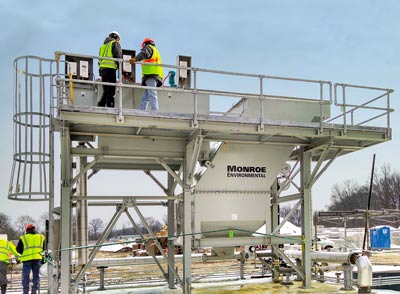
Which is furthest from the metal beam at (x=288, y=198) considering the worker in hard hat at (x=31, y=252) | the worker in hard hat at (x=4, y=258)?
the worker in hard hat at (x=4, y=258)

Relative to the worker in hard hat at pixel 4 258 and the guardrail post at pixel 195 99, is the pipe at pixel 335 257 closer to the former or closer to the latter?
the guardrail post at pixel 195 99

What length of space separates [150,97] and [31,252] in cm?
468

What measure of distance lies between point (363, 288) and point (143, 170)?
6348 millimetres

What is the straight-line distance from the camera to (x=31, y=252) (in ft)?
34.7

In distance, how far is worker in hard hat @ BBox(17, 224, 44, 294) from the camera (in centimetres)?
Result: 1047

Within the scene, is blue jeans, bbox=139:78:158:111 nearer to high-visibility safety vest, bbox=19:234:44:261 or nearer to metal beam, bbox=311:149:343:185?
high-visibility safety vest, bbox=19:234:44:261

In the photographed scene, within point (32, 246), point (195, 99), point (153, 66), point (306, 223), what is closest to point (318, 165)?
point (306, 223)

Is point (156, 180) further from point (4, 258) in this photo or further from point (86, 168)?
point (4, 258)

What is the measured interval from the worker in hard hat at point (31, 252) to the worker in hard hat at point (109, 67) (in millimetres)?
3629

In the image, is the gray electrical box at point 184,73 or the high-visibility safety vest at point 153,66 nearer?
A: the high-visibility safety vest at point 153,66

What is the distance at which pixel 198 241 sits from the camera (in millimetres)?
10789

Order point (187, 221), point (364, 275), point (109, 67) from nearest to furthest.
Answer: point (109, 67) → point (364, 275) → point (187, 221)

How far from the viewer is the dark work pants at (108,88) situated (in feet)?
31.3

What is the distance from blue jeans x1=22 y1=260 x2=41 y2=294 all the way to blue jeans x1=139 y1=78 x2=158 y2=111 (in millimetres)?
4556
